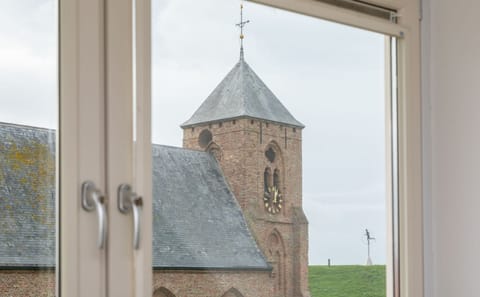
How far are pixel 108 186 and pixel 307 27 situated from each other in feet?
2.86

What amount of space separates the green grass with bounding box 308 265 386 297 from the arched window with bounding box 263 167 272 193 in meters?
0.29

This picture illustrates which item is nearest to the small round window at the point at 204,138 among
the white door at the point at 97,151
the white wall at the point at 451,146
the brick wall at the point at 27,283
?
the white door at the point at 97,151

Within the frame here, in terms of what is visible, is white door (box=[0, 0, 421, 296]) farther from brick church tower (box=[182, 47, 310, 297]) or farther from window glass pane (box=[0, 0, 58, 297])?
brick church tower (box=[182, 47, 310, 297])

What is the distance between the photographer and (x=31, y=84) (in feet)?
5.91

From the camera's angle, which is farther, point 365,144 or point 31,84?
point 365,144

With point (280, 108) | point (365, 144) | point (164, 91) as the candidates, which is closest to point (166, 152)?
point (164, 91)

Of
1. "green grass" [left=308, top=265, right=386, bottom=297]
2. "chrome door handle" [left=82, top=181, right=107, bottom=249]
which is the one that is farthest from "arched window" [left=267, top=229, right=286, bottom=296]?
"chrome door handle" [left=82, top=181, right=107, bottom=249]

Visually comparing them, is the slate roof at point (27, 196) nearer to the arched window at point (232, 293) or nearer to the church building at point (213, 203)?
the church building at point (213, 203)

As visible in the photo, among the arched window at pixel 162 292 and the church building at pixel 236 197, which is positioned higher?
the church building at pixel 236 197

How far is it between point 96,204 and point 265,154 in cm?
63

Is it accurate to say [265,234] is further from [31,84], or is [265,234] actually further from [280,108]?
[31,84]

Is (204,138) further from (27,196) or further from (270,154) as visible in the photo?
(27,196)

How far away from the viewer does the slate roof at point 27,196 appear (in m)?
1.75

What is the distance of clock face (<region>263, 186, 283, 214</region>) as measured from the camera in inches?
92.0
